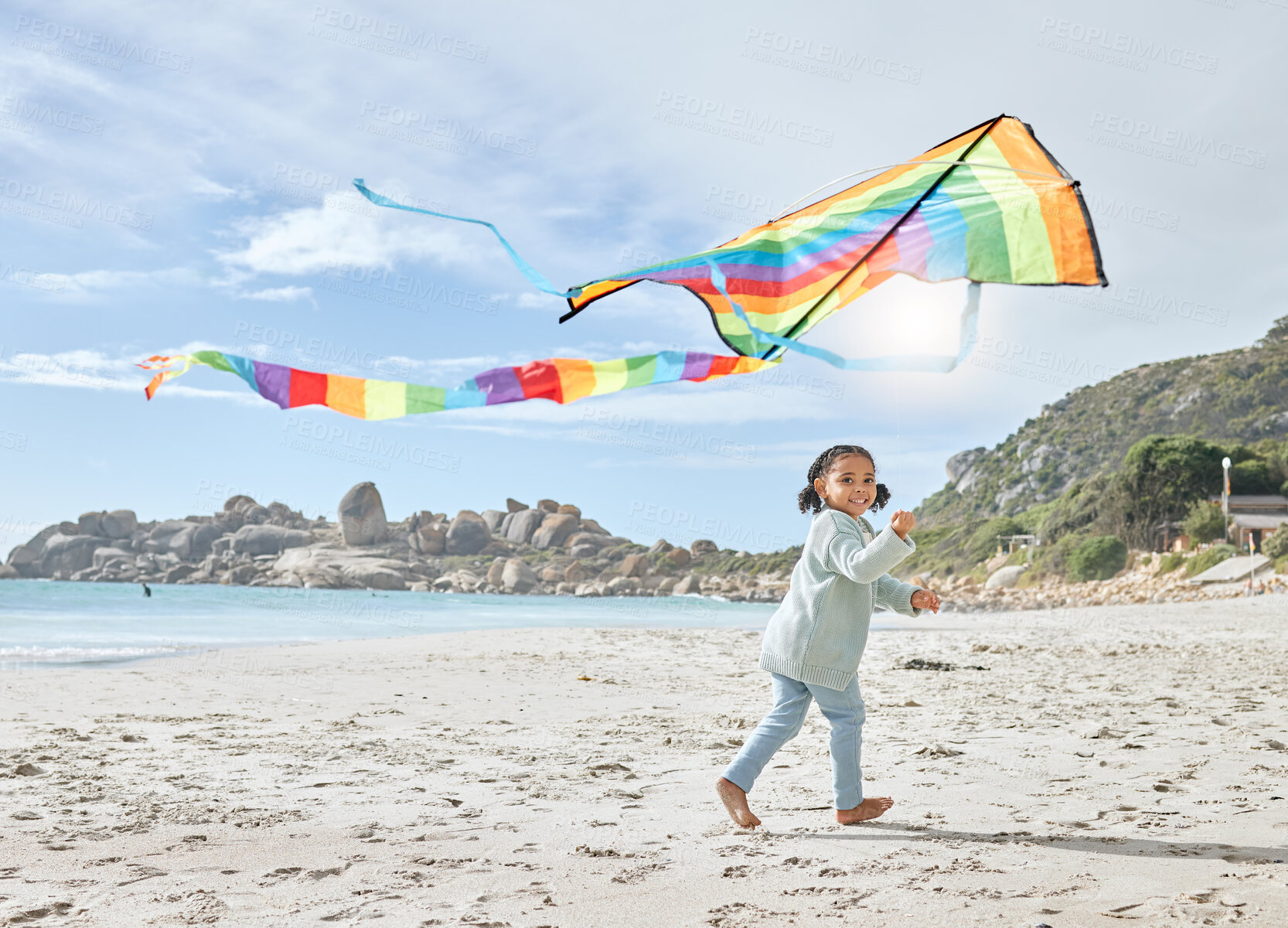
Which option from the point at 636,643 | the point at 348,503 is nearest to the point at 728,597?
the point at 348,503

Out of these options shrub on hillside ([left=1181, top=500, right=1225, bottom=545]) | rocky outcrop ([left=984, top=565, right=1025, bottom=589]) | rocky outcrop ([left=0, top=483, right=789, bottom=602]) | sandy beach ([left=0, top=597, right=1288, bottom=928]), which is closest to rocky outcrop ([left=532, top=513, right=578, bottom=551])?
rocky outcrop ([left=0, top=483, right=789, bottom=602])

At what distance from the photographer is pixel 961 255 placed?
12.9 feet

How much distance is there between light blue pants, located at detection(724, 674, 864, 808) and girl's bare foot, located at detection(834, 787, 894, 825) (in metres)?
0.02

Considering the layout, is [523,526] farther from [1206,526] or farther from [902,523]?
[902,523]

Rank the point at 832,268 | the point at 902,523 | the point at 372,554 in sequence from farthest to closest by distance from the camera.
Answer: the point at 372,554, the point at 832,268, the point at 902,523

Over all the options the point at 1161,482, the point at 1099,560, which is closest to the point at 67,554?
the point at 1099,560

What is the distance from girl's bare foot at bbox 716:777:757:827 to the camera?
3.16 metres

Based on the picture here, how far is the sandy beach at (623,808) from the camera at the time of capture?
2.41 m

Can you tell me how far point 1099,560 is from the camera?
44219 mm

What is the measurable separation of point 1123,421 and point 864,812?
321 feet

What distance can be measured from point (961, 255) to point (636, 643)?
11043 mm

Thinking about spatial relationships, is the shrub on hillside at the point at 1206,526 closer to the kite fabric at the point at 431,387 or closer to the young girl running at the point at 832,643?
the young girl running at the point at 832,643

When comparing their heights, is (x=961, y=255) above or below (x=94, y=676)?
above

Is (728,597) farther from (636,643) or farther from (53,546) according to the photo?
(53,546)
